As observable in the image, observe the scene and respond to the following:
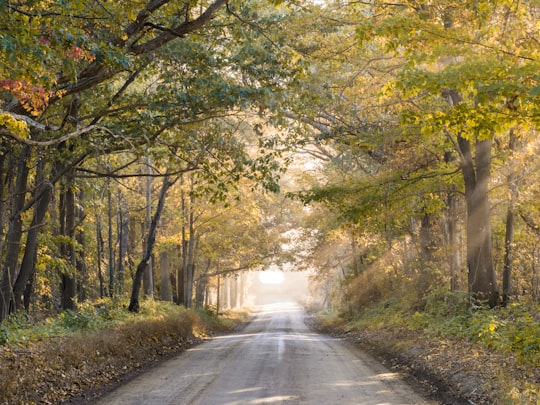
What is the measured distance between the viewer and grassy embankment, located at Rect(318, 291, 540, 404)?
8625mm

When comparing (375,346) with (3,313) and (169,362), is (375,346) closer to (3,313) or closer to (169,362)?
A: (169,362)

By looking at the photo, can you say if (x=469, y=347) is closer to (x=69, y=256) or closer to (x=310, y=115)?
(x=310, y=115)

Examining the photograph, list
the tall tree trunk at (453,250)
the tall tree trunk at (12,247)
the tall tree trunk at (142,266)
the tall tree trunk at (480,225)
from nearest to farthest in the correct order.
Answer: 1. the tall tree trunk at (12,247)
2. the tall tree trunk at (480,225)
3. the tall tree trunk at (453,250)
4. the tall tree trunk at (142,266)

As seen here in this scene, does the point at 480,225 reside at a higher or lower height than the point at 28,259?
higher

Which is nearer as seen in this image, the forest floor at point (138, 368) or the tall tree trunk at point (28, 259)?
the forest floor at point (138, 368)

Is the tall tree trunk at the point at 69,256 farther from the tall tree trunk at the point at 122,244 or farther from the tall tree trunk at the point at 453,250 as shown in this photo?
the tall tree trunk at the point at 453,250

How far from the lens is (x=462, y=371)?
10.2m

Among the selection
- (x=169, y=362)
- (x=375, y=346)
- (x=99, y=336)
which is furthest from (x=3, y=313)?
(x=375, y=346)

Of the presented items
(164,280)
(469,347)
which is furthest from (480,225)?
(164,280)

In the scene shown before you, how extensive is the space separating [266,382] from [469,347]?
4.79 meters

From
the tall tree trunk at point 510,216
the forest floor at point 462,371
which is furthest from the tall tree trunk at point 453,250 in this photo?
the forest floor at point 462,371

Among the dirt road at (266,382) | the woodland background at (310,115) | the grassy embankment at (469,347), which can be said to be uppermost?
the woodland background at (310,115)

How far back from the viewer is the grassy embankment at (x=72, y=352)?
29.2 feet

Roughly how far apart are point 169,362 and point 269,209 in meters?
24.9
